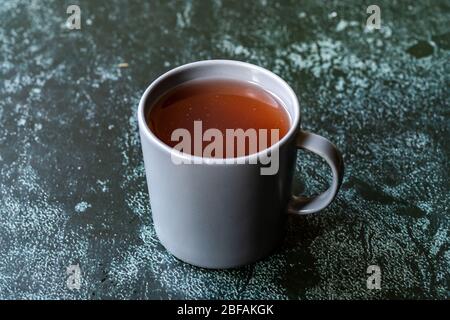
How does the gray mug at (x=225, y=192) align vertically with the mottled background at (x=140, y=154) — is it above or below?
above

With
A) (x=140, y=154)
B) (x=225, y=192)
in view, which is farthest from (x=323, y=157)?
(x=140, y=154)

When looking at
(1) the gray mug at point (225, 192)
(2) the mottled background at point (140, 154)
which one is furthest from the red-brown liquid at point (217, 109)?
(2) the mottled background at point (140, 154)

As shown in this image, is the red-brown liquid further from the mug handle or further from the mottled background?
the mottled background

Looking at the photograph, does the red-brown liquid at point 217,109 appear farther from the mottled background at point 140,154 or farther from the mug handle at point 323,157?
the mottled background at point 140,154

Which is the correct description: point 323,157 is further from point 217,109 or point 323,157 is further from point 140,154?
point 140,154

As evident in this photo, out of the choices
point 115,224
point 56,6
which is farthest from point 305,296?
point 56,6

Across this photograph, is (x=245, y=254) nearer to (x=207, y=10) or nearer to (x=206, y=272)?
(x=206, y=272)

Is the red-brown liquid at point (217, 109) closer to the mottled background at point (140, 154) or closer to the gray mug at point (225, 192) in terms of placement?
the gray mug at point (225, 192)

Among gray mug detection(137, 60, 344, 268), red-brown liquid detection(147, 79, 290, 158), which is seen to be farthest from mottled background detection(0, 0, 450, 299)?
red-brown liquid detection(147, 79, 290, 158)
